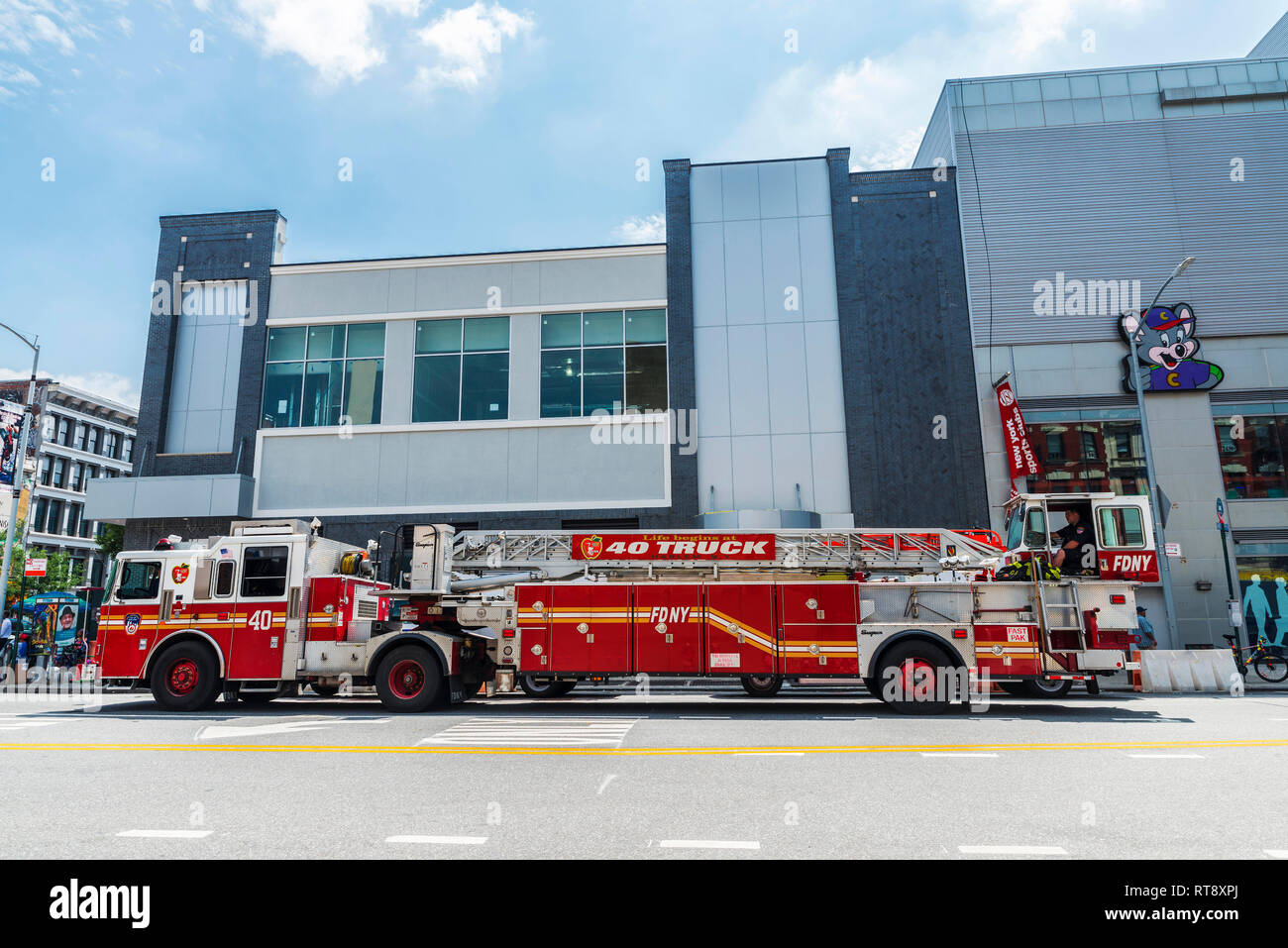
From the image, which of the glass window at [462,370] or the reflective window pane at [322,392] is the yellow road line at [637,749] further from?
the reflective window pane at [322,392]

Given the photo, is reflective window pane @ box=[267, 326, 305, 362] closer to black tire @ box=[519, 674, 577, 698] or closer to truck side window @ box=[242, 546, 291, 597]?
truck side window @ box=[242, 546, 291, 597]

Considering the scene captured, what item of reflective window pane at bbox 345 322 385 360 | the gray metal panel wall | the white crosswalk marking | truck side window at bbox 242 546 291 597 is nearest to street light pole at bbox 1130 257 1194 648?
the gray metal panel wall

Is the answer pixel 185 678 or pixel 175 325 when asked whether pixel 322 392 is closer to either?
pixel 175 325

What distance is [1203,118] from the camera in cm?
2750

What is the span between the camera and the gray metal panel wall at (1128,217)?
26203 millimetres

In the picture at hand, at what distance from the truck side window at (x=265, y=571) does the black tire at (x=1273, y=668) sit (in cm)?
2358

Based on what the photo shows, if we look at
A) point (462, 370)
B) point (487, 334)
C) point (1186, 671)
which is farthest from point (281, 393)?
point (1186, 671)

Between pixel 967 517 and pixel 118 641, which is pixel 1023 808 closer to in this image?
pixel 118 641

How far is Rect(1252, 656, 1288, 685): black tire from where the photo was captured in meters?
20.2

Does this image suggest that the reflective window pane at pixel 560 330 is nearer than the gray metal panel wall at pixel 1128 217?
No

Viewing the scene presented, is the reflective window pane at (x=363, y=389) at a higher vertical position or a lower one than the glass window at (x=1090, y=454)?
higher

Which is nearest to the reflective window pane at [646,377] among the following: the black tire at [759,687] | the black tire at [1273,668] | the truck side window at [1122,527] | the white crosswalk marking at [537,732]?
the black tire at [759,687]

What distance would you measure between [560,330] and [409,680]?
52.6 feet

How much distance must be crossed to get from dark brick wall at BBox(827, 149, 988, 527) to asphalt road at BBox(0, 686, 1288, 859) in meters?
12.5
